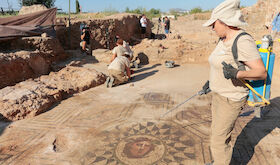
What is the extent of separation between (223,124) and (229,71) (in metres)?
0.61

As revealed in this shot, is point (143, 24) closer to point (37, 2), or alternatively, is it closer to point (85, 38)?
point (85, 38)

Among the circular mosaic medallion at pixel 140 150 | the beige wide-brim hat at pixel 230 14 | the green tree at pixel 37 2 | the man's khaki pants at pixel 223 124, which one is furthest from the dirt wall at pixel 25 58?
the green tree at pixel 37 2

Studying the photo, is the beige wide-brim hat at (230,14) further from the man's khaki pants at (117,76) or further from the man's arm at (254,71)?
the man's khaki pants at (117,76)

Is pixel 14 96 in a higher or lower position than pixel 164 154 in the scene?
higher

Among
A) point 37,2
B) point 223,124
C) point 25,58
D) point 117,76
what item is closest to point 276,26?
point 117,76

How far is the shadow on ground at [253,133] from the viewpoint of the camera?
9.82 ft

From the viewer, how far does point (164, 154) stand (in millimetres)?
3109

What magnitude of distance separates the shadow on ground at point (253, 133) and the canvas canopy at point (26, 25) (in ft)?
25.1

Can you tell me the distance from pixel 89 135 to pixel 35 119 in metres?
1.50

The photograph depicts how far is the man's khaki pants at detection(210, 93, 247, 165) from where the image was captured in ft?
7.01

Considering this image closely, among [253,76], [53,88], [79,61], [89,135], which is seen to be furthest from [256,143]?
[79,61]

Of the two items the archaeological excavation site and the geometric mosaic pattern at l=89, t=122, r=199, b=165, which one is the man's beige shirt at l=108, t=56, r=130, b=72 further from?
the geometric mosaic pattern at l=89, t=122, r=199, b=165

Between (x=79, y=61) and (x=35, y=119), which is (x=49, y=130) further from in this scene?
(x=79, y=61)

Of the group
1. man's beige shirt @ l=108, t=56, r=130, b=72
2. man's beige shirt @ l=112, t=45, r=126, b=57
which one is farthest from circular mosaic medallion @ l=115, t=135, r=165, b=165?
man's beige shirt @ l=112, t=45, r=126, b=57
